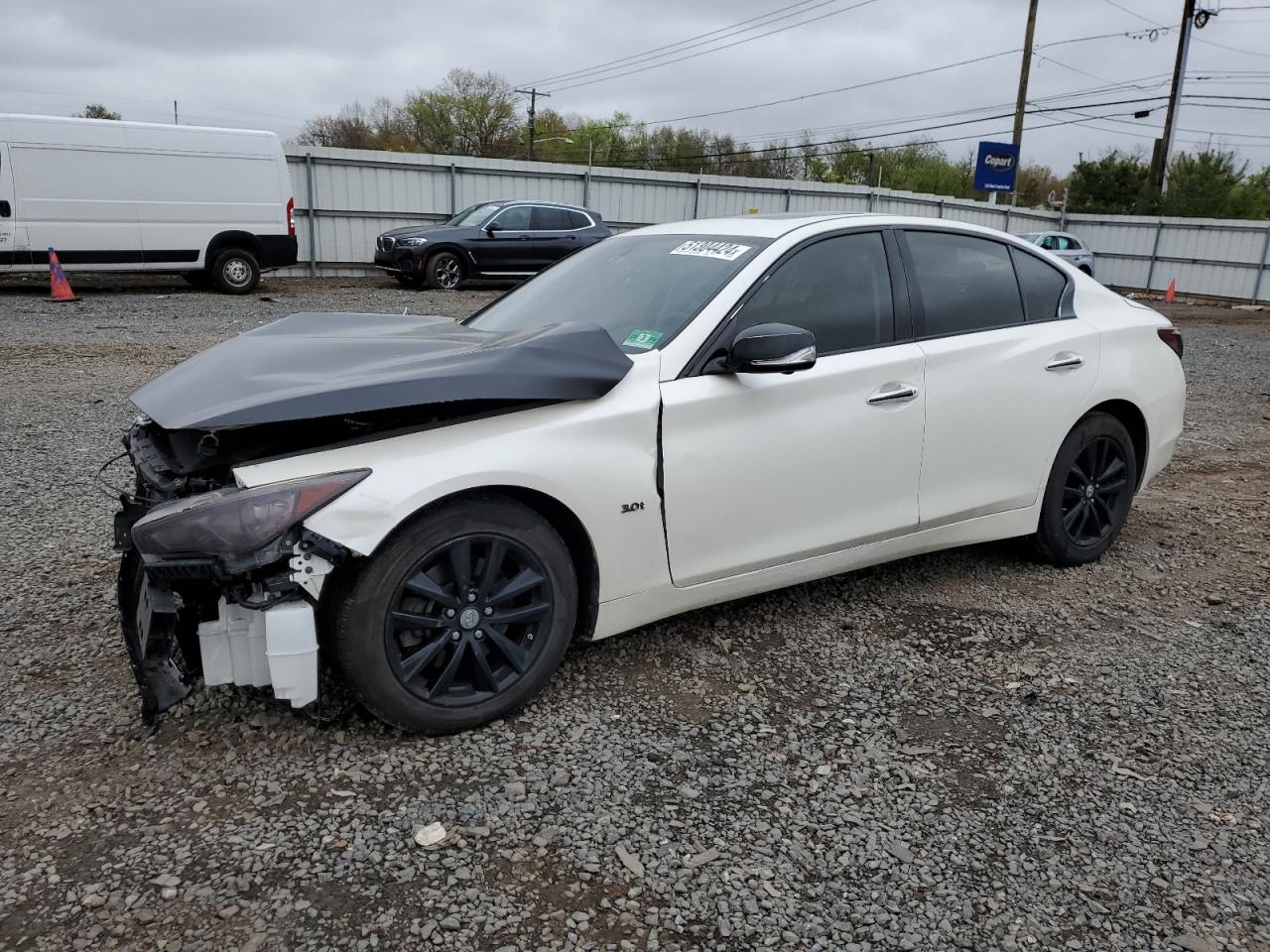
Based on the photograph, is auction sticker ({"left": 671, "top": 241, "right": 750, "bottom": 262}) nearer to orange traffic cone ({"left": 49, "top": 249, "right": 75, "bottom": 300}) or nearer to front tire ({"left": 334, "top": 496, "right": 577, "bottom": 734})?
front tire ({"left": 334, "top": 496, "right": 577, "bottom": 734})

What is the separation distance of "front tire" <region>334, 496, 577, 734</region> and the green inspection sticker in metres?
0.75

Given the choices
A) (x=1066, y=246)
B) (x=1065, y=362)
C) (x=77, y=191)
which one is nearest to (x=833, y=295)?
(x=1065, y=362)

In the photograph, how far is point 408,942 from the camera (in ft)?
7.11

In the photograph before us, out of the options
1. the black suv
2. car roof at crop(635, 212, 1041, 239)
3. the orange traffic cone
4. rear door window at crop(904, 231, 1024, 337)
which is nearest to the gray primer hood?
car roof at crop(635, 212, 1041, 239)

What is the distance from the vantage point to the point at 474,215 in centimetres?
1805

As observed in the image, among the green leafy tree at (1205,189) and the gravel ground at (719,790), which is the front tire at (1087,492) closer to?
the gravel ground at (719,790)

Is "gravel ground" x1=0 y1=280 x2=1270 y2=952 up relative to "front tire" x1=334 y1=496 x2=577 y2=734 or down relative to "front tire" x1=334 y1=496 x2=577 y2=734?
down

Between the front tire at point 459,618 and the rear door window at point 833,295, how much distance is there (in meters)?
1.15

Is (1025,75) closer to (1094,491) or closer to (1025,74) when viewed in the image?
(1025,74)

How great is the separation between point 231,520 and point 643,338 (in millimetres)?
1497

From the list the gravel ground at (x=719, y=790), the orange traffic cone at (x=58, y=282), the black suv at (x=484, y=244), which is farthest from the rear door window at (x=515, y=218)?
the gravel ground at (x=719, y=790)

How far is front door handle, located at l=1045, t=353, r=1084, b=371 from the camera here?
167 inches

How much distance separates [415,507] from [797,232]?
188cm

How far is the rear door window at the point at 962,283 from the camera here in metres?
4.00
